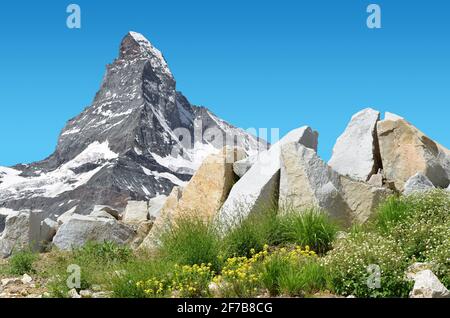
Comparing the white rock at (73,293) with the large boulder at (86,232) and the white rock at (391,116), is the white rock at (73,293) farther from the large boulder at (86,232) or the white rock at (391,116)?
the white rock at (391,116)

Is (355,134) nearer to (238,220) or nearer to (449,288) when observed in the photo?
(238,220)

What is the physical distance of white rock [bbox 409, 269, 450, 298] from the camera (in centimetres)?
1123

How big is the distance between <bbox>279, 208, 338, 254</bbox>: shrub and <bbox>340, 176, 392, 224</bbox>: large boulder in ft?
8.05

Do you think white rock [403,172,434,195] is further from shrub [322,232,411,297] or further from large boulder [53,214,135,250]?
large boulder [53,214,135,250]

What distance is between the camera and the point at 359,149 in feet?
75.0

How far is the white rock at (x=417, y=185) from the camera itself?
63.8 feet

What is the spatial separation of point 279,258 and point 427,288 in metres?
2.77


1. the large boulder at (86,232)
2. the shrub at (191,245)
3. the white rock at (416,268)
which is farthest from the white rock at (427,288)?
the large boulder at (86,232)

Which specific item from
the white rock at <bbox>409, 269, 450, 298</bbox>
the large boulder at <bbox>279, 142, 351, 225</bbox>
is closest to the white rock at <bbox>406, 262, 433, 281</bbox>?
the white rock at <bbox>409, 269, 450, 298</bbox>

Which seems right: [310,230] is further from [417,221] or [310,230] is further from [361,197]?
[361,197]

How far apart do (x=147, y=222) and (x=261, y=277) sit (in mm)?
10205

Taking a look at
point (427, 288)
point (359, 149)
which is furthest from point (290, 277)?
point (359, 149)
